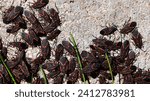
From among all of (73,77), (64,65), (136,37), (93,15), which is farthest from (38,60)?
(136,37)

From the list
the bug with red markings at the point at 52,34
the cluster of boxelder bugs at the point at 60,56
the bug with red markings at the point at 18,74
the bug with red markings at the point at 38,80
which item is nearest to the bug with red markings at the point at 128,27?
the cluster of boxelder bugs at the point at 60,56

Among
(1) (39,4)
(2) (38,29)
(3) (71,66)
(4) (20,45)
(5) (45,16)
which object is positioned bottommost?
(3) (71,66)

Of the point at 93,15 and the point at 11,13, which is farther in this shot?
the point at 93,15

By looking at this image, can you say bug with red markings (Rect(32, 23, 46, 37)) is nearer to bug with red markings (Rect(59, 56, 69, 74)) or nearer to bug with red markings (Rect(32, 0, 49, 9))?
bug with red markings (Rect(32, 0, 49, 9))

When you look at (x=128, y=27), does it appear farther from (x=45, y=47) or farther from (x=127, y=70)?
(x=45, y=47)

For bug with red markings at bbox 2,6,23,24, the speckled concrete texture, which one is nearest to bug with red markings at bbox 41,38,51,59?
the speckled concrete texture

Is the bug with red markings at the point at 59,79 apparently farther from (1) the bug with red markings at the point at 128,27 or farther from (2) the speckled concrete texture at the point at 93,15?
(1) the bug with red markings at the point at 128,27

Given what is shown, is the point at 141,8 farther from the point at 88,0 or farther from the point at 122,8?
the point at 88,0
